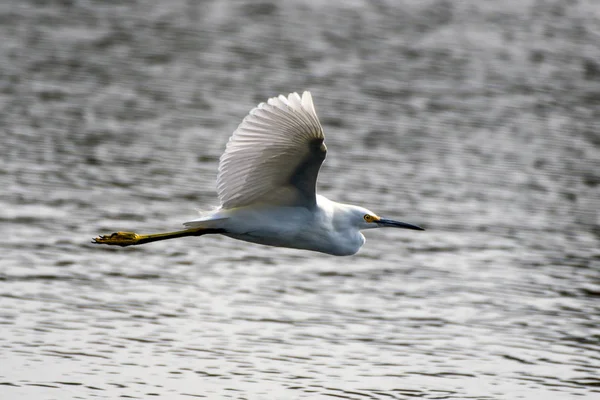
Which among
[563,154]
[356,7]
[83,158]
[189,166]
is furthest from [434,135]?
[356,7]

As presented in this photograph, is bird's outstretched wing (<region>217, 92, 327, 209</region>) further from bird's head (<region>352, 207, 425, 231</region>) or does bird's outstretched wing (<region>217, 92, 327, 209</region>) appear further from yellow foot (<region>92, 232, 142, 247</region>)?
yellow foot (<region>92, 232, 142, 247</region>)

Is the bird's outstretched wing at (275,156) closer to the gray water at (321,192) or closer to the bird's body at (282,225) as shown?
the bird's body at (282,225)

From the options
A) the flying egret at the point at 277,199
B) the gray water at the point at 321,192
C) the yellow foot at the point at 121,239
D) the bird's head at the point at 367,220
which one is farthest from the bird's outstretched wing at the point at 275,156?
the gray water at the point at 321,192

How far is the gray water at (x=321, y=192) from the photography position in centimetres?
901

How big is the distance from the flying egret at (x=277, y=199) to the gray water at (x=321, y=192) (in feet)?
3.73

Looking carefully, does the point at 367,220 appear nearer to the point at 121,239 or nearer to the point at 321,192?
the point at 121,239

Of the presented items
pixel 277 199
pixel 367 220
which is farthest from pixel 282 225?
pixel 367 220

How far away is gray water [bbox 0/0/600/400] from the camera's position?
9.01 m

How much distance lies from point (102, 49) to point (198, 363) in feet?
36.5

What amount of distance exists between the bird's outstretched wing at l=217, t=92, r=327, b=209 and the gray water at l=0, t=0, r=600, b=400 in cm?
141

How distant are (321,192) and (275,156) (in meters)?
5.86

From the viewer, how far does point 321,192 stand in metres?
13.6

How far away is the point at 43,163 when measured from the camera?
13742 mm

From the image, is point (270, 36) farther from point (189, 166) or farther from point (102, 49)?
point (189, 166)
